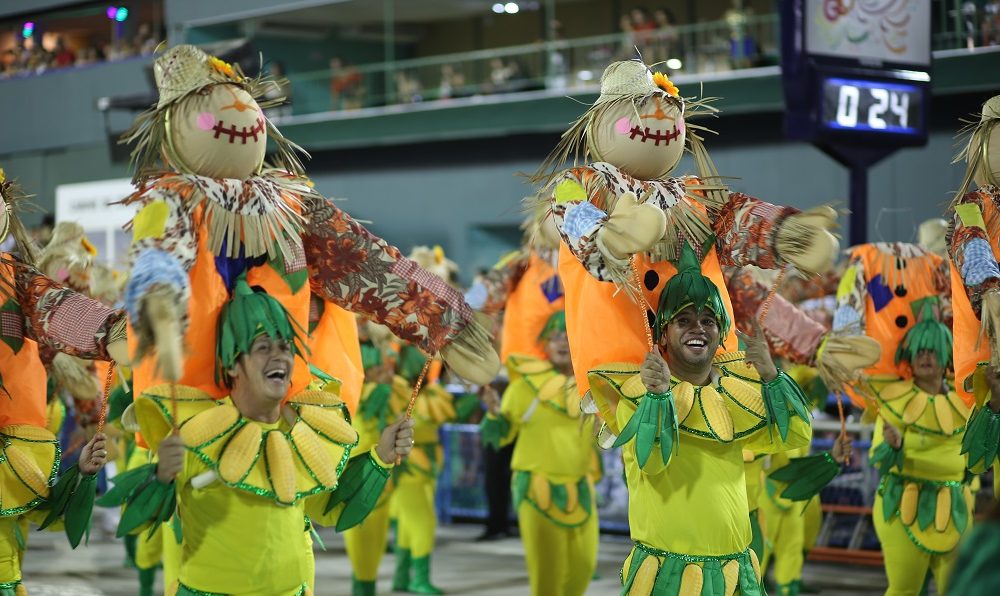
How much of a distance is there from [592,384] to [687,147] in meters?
0.88

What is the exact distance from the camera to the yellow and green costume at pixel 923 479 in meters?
5.02

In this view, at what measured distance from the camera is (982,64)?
10.6 metres

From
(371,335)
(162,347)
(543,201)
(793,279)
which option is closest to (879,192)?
(793,279)

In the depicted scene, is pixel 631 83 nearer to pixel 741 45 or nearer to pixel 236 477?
pixel 236 477

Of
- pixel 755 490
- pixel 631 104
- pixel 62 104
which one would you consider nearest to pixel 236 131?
pixel 631 104

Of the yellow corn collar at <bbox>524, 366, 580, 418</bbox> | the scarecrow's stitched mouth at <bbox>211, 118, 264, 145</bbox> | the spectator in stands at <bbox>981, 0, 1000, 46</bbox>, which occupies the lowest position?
the yellow corn collar at <bbox>524, 366, 580, 418</bbox>

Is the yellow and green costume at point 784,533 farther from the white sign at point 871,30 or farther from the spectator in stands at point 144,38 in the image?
the spectator in stands at point 144,38

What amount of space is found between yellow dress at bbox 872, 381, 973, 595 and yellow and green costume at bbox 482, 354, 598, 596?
1245 millimetres

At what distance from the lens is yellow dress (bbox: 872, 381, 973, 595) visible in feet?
16.5

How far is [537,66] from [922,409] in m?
9.20

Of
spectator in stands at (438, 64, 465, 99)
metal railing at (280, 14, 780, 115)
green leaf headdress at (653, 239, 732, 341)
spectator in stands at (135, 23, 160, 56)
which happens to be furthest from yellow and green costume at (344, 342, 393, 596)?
spectator in stands at (135, 23, 160, 56)

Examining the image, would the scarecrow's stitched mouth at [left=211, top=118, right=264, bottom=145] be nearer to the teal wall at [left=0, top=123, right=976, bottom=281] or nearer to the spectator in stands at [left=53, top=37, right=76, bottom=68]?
the teal wall at [left=0, top=123, right=976, bottom=281]

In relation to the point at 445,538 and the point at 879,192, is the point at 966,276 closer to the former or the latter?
the point at 445,538

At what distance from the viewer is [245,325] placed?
3135mm
